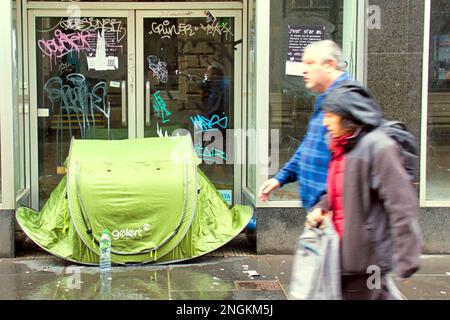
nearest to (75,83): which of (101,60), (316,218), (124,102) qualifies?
(101,60)

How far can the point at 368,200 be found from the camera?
2830mm

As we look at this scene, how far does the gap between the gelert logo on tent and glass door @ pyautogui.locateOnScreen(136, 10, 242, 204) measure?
1.76 meters

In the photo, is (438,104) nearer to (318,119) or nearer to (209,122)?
(209,122)

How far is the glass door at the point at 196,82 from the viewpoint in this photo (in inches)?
285

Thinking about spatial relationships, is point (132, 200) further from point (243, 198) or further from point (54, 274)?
point (243, 198)

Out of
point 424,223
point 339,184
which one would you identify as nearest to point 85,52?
point 424,223

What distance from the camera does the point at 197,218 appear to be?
5977mm

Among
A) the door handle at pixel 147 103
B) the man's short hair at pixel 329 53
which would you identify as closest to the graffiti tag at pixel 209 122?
the door handle at pixel 147 103

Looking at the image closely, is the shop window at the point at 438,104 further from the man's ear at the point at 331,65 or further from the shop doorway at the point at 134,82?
the man's ear at the point at 331,65

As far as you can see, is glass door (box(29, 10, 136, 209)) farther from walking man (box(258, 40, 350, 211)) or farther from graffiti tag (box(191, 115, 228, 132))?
walking man (box(258, 40, 350, 211))

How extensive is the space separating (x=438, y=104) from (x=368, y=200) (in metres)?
4.02

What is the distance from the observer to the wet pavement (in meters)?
5.19

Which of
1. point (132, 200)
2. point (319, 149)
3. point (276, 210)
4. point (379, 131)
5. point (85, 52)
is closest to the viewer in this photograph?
point (379, 131)
